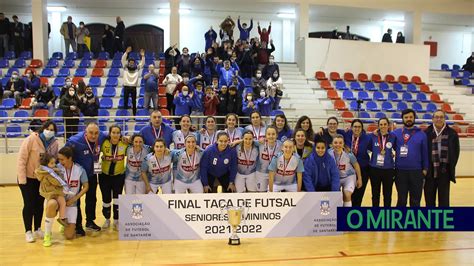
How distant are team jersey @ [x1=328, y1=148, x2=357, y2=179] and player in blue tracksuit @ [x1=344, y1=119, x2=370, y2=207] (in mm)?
310

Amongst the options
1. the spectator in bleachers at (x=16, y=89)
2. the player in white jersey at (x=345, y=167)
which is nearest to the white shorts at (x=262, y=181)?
the player in white jersey at (x=345, y=167)

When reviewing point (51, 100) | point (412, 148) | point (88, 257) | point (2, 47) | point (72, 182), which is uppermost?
point (2, 47)

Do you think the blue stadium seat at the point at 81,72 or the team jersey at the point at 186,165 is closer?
the team jersey at the point at 186,165

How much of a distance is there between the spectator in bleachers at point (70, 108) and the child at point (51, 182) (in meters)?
4.54

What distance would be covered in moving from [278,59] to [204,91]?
9763 millimetres

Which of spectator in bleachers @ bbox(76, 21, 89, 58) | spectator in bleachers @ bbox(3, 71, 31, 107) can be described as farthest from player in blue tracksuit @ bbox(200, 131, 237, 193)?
spectator in bleachers @ bbox(76, 21, 89, 58)

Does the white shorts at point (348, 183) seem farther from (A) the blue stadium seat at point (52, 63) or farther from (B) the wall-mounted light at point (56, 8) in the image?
(B) the wall-mounted light at point (56, 8)

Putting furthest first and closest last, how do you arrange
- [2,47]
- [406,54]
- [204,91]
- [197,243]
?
[406,54], [2,47], [204,91], [197,243]

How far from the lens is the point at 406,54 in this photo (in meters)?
16.5

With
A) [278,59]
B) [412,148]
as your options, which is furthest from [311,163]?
[278,59]

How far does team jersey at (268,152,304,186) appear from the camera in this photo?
5.36m

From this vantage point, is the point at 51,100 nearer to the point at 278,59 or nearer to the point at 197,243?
the point at 197,243

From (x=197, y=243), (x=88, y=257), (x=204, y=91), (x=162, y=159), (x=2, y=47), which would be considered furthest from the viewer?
(x=2, y=47)

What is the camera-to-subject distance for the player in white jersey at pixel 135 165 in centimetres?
549
